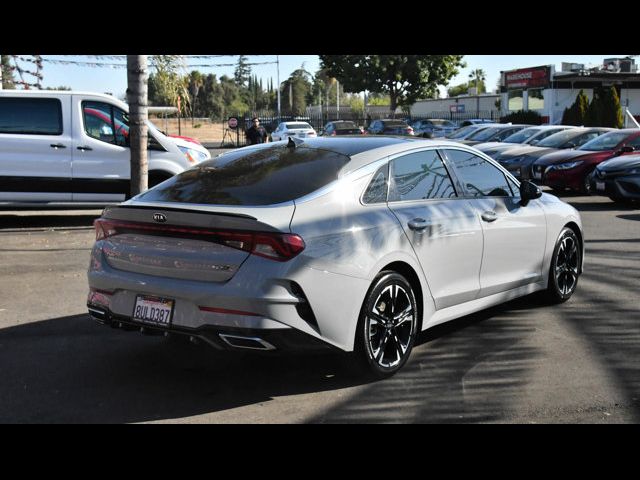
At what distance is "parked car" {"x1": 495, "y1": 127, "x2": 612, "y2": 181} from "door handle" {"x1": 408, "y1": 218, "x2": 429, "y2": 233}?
1362 centimetres

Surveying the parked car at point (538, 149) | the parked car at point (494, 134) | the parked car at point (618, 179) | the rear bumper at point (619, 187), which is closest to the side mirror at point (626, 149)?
the parked car at point (618, 179)

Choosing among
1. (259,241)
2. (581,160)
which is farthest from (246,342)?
(581,160)

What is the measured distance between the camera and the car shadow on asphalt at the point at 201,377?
16.2ft

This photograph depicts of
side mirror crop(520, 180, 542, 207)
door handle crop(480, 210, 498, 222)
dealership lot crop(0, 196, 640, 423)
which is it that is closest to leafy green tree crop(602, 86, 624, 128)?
dealership lot crop(0, 196, 640, 423)

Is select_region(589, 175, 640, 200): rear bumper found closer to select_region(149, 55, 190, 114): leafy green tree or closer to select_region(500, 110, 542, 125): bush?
select_region(149, 55, 190, 114): leafy green tree

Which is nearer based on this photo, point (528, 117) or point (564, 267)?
point (564, 267)

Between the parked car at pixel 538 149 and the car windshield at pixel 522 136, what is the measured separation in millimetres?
2400

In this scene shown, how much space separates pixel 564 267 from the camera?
7773mm

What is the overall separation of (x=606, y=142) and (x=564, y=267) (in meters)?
11.6

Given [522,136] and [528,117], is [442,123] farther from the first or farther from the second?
[522,136]

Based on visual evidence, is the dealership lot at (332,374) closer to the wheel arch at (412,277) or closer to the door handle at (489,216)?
the wheel arch at (412,277)
